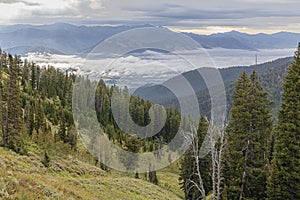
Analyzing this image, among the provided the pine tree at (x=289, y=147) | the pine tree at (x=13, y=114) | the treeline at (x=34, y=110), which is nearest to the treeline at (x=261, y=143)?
the pine tree at (x=289, y=147)

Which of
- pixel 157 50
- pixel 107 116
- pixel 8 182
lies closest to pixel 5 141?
pixel 157 50

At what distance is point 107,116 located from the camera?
103688 mm

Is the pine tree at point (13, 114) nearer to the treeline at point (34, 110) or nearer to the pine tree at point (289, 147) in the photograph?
the treeline at point (34, 110)

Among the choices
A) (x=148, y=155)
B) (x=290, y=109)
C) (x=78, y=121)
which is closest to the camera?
(x=290, y=109)

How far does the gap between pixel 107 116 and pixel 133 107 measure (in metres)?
9.32

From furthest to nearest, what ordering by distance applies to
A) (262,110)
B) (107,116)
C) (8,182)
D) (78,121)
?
(107,116) → (78,121) → (262,110) → (8,182)

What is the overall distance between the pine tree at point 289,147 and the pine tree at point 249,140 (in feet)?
9.25

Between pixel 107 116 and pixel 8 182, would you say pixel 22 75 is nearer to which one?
pixel 107 116

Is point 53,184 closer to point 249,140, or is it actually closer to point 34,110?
point 249,140

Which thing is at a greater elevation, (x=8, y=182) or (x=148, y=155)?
(x=8, y=182)

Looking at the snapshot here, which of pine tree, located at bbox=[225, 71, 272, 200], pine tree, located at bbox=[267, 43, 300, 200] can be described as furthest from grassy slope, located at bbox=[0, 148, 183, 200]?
pine tree, located at bbox=[267, 43, 300, 200]

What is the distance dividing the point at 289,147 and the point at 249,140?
14.3ft

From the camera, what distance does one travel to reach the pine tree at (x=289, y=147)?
2756 centimetres

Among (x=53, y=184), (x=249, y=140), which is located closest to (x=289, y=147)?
(x=249, y=140)
